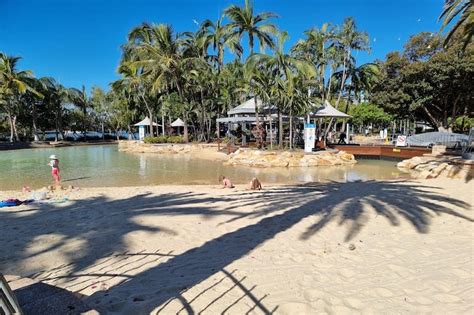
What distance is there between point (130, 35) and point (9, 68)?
16311mm

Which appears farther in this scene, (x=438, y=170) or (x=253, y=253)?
(x=438, y=170)

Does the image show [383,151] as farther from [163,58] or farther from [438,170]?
[163,58]

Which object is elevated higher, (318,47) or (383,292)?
(318,47)

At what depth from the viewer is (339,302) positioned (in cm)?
330

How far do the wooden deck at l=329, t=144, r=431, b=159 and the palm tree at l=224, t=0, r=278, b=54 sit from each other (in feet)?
33.9

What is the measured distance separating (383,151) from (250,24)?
14.0 metres

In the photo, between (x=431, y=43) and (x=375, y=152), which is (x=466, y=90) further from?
(x=375, y=152)

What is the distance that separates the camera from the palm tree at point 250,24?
2525cm

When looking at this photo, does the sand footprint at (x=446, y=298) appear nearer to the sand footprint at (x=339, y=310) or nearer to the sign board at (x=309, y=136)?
the sand footprint at (x=339, y=310)

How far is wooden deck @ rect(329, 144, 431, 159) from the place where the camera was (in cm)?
2191

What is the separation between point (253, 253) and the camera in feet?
15.3

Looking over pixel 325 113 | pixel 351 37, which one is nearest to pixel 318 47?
pixel 351 37

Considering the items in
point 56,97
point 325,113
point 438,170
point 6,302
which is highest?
point 56,97

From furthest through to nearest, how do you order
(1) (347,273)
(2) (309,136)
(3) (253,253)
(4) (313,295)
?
(2) (309,136) → (3) (253,253) → (1) (347,273) → (4) (313,295)
